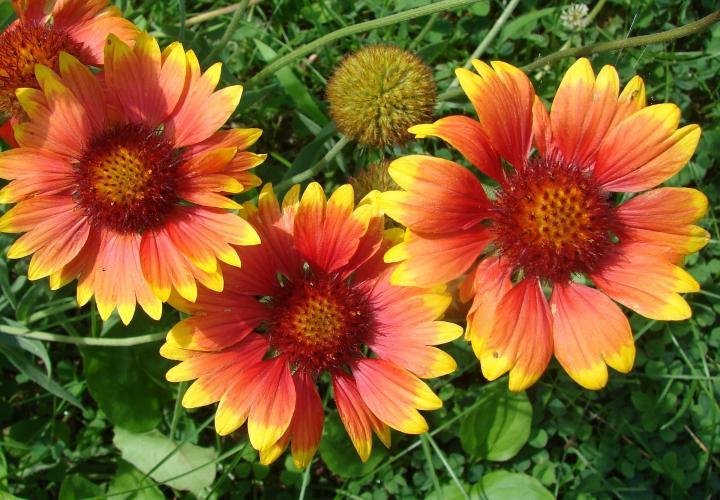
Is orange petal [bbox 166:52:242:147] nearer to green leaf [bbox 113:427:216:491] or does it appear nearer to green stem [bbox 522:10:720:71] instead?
green stem [bbox 522:10:720:71]

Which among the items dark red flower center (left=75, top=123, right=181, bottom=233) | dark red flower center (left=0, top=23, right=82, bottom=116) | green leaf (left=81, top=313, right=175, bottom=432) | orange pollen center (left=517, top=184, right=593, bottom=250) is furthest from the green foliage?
orange pollen center (left=517, top=184, right=593, bottom=250)

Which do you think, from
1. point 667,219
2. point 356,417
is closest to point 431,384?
point 356,417

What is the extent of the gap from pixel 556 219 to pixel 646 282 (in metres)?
0.28

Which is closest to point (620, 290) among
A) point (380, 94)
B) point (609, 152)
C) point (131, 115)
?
point (609, 152)

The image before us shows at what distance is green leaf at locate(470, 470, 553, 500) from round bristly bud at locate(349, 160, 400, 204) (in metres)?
1.12

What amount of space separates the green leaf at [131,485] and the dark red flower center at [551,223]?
1.48m

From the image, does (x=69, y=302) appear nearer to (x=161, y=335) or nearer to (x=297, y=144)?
(x=161, y=335)

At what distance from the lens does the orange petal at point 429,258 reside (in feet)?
5.57

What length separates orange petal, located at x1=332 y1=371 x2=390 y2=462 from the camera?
1870 millimetres

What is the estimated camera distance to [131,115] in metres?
1.89

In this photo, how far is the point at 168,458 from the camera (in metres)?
2.38

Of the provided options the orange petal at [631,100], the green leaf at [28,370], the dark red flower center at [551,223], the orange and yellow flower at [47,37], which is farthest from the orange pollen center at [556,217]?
the green leaf at [28,370]

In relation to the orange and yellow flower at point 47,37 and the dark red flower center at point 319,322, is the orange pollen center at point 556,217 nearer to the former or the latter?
the dark red flower center at point 319,322

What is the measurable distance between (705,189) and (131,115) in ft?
6.85
